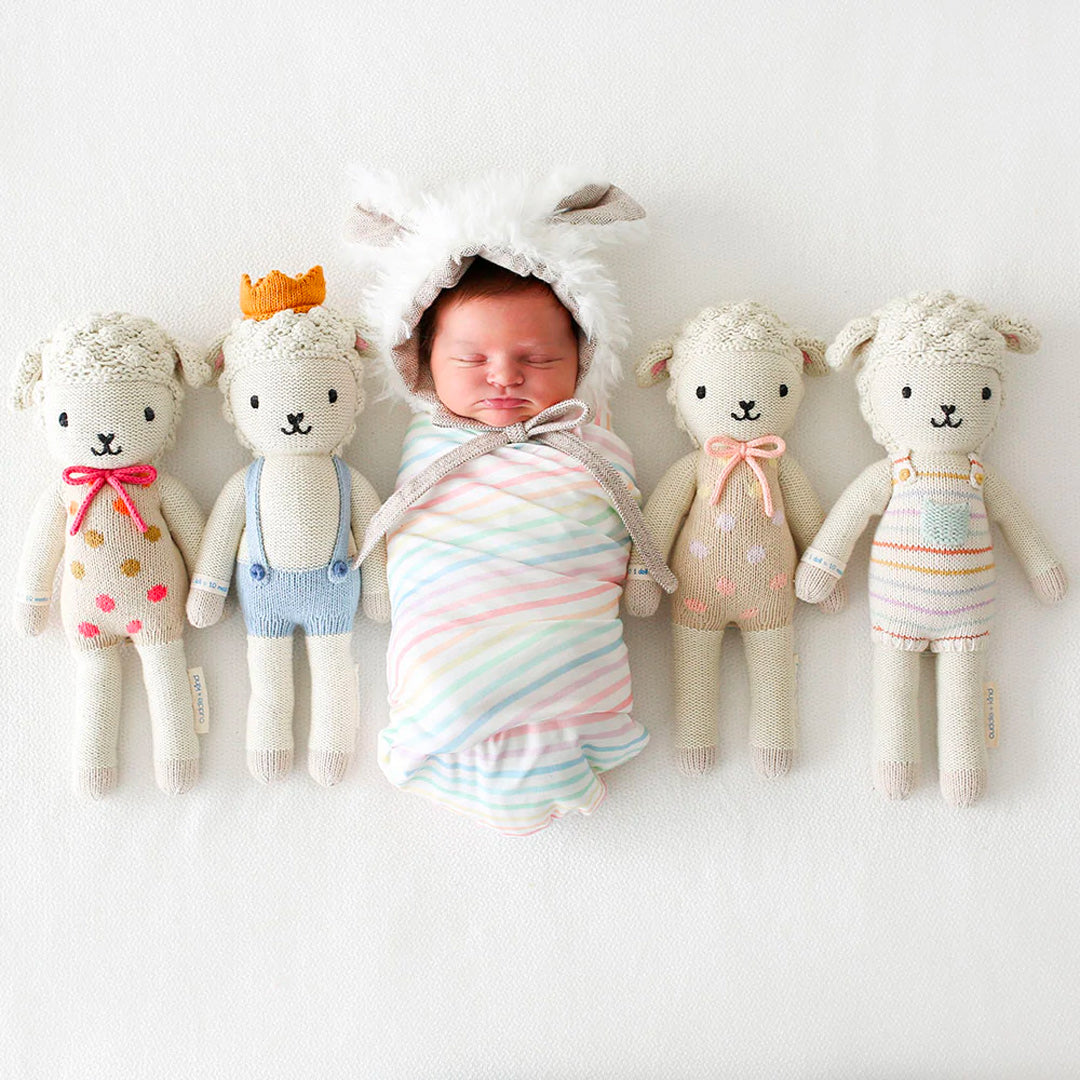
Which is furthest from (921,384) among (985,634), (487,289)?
(487,289)

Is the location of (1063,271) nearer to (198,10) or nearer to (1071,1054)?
(1071,1054)

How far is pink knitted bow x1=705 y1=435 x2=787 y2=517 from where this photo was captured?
1559 mm

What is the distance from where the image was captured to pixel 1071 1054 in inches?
63.6

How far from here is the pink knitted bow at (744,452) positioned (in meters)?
1.56

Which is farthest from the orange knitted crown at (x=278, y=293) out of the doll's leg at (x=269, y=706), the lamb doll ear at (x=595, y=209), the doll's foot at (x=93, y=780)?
the doll's foot at (x=93, y=780)

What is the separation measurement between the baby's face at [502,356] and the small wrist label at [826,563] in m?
0.45

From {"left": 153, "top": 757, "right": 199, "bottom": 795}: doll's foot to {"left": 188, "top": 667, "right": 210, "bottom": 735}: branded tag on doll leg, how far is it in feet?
0.18

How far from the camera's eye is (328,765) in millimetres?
1574

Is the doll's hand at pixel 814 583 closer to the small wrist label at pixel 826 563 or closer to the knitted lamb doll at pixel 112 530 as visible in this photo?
the small wrist label at pixel 826 563

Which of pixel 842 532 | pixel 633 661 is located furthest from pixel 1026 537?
pixel 633 661

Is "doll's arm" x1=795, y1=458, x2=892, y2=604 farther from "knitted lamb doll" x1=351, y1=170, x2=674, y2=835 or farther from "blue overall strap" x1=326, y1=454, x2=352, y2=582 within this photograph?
"blue overall strap" x1=326, y1=454, x2=352, y2=582

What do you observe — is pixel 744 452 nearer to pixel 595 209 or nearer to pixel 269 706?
pixel 595 209

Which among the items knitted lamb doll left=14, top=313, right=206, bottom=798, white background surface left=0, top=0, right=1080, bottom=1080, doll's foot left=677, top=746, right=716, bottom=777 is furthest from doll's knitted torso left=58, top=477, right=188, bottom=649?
doll's foot left=677, top=746, right=716, bottom=777

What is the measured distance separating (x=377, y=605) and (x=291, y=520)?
0.18 meters
